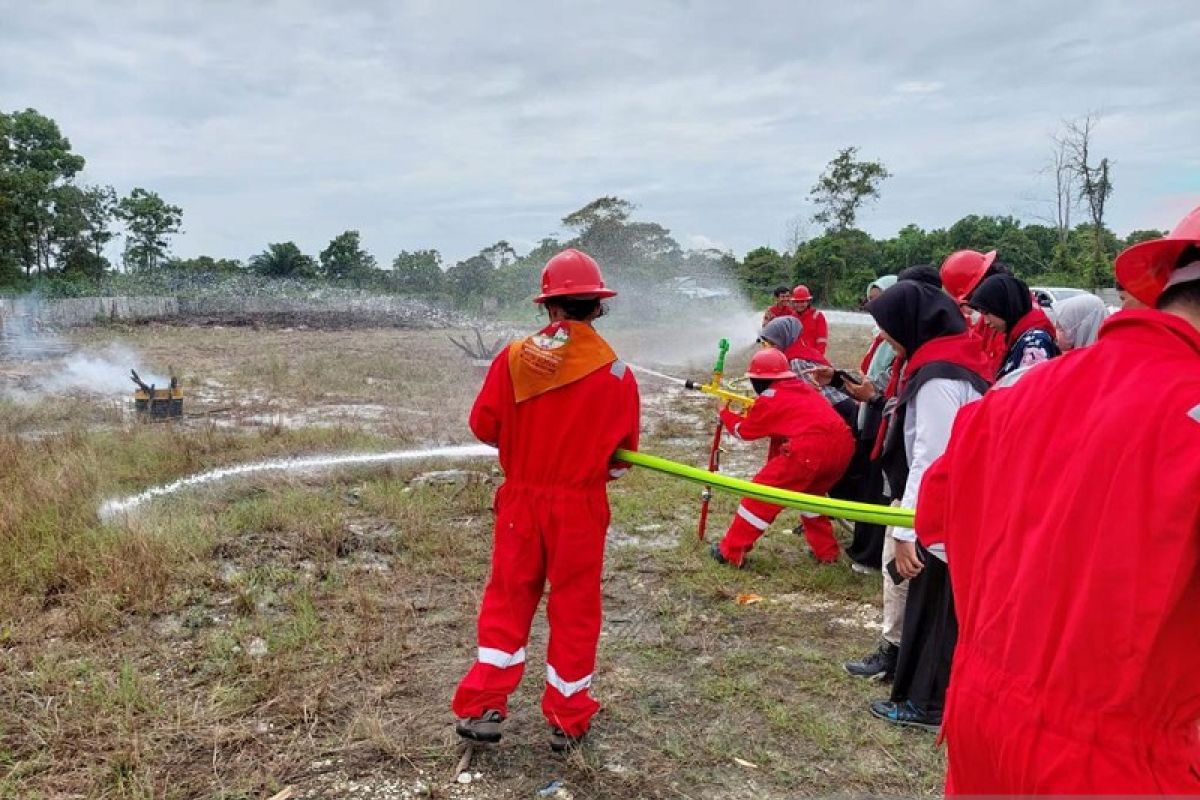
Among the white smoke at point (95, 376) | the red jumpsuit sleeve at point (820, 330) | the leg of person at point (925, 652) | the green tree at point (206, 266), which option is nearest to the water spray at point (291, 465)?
the red jumpsuit sleeve at point (820, 330)

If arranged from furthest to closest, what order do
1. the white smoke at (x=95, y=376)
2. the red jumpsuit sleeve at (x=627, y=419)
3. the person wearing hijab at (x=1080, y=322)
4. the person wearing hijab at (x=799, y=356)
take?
the white smoke at (x=95, y=376) < the person wearing hijab at (x=799, y=356) < the person wearing hijab at (x=1080, y=322) < the red jumpsuit sleeve at (x=627, y=419)

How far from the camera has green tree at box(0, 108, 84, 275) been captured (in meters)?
32.7

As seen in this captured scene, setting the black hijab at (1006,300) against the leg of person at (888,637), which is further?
the black hijab at (1006,300)

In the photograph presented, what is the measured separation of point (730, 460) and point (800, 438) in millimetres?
3792

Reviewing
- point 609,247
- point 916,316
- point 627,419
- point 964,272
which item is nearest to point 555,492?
point 627,419

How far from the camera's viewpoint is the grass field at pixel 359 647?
9.48ft

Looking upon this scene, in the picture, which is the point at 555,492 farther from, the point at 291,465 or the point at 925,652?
the point at 291,465

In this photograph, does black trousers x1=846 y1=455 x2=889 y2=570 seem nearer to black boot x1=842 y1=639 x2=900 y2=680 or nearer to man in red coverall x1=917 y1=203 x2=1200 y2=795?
black boot x1=842 y1=639 x2=900 y2=680

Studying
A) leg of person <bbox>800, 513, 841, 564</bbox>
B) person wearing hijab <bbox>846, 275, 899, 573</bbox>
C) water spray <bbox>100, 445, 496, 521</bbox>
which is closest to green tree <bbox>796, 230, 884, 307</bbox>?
water spray <bbox>100, 445, 496, 521</bbox>

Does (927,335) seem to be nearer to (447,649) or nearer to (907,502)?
(907,502)

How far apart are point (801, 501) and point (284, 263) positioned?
161 ft

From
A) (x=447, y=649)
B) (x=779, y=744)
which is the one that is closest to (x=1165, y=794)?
(x=779, y=744)

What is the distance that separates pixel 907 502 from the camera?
302cm

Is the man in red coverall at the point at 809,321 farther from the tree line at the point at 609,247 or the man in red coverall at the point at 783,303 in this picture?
the tree line at the point at 609,247
